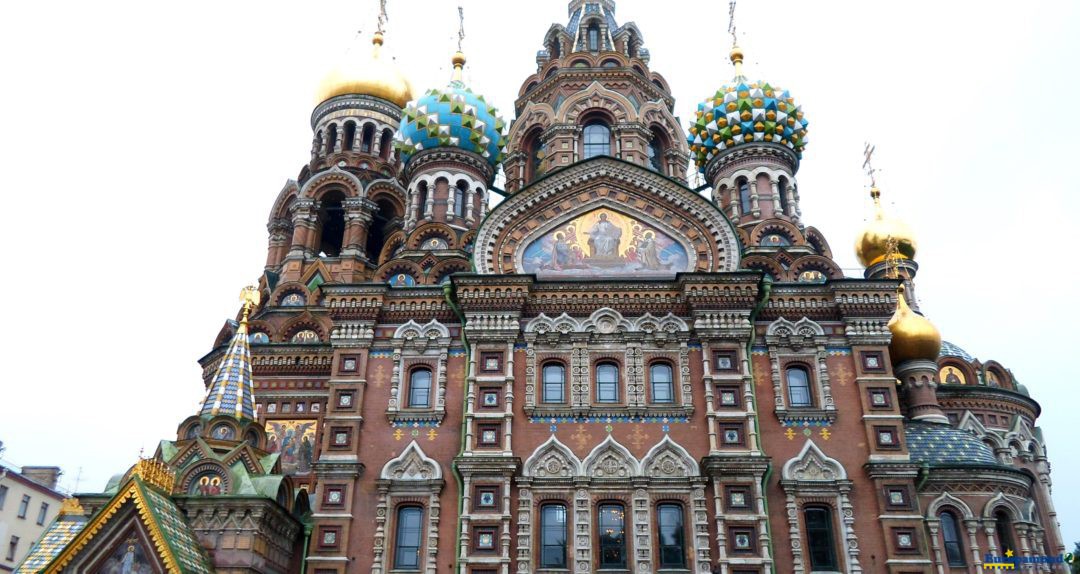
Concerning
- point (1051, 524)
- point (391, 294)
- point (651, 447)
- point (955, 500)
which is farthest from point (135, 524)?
point (1051, 524)

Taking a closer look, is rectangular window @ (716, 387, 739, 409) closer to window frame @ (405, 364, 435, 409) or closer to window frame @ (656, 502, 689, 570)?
window frame @ (656, 502, 689, 570)

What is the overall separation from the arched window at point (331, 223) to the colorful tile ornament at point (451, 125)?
3241 mm

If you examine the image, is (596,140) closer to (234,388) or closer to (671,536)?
(234,388)

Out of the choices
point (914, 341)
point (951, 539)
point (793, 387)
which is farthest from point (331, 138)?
point (951, 539)

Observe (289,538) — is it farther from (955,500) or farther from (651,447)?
(955,500)

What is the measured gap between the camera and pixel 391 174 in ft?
87.2

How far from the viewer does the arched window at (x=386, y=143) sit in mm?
27172

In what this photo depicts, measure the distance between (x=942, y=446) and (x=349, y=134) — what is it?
18089 mm

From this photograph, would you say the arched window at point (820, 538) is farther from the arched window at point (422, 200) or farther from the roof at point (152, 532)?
the arched window at point (422, 200)

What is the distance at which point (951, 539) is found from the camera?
16156mm

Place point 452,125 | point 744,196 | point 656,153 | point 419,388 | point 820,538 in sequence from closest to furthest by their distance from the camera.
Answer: point 820,538
point 419,388
point 744,196
point 452,125
point 656,153

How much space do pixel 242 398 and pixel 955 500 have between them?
A: 12430 millimetres

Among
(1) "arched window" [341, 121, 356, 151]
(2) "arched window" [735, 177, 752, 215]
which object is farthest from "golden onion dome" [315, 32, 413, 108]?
(2) "arched window" [735, 177, 752, 215]

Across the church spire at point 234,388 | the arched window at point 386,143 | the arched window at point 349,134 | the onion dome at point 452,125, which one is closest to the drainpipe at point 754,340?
the church spire at point 234,388
